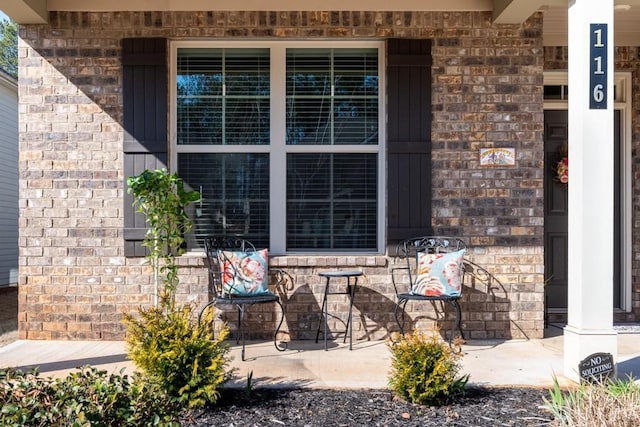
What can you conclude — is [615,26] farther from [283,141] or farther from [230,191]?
[230,191]

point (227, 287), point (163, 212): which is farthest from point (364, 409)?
point (163, 212)

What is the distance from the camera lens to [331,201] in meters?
4.61

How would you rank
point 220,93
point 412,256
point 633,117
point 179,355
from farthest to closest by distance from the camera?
point 633,117
point 220,93
point 412,256
point 179,355

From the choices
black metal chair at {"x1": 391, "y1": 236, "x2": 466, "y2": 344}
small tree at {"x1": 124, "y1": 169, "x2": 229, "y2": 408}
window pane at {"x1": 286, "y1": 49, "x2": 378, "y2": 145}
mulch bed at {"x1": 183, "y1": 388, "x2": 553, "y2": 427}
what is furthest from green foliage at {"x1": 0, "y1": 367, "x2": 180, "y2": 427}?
window pane at {"x1": 286, "y1": 49, "x2": 378, "y2": 145}

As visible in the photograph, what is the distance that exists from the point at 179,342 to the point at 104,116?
249cm

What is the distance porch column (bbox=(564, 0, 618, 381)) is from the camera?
129 inches

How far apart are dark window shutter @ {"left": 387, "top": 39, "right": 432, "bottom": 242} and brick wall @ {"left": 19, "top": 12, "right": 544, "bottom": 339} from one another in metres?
0.10

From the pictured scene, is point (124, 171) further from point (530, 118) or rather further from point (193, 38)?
point (530, 118)

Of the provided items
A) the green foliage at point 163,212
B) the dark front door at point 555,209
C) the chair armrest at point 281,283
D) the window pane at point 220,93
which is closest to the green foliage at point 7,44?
the window pane at point 220,93

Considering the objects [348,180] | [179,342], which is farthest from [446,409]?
[348,180]

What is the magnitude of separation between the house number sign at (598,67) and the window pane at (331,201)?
1.82 meters

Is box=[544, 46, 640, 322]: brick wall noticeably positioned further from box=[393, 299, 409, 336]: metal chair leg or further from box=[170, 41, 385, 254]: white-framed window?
box=[393, 299, 409, 336]: metal chair leg

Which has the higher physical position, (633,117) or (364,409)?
(633,117)

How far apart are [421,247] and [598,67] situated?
6.19 feet
